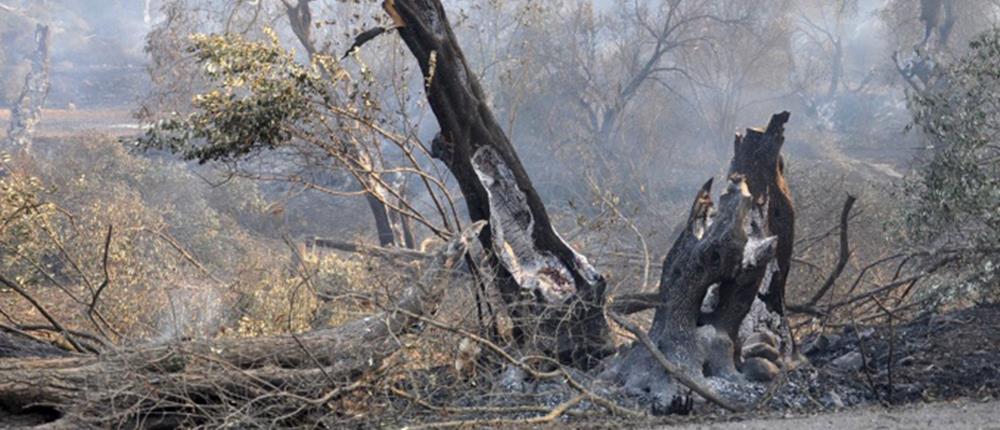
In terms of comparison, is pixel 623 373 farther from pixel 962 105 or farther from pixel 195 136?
pixel 962 105

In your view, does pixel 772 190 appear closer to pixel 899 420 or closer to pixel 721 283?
pixel 721 283

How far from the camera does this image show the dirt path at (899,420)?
5.95m

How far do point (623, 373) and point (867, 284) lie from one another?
5427 mm

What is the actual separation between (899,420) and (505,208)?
11.8 ft

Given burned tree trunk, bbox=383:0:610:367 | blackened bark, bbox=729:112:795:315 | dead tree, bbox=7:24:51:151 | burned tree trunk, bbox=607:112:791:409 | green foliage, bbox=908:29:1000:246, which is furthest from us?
dead tree, bbox=7:24:51:151

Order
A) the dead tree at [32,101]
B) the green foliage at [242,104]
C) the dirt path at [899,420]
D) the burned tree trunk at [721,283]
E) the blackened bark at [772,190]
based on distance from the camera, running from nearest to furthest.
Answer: the dirt path at [899,420] → the burned tree trunk at [721,283] → the green foliage at [242,104] → the blackened bark at [772,190] → the dead tree at [32,101]

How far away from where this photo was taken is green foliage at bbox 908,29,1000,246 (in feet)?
28.9

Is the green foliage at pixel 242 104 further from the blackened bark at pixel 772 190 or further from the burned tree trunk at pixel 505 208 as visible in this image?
the blackened bark at pixel 772 190

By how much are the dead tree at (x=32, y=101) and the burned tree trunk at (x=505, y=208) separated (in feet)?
70.8

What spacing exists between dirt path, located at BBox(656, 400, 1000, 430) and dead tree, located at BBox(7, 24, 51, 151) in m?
24.4

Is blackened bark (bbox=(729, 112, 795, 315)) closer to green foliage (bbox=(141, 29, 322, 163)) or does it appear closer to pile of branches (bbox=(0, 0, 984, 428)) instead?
pile of branches (bbox=(0, 0, 984, 428))

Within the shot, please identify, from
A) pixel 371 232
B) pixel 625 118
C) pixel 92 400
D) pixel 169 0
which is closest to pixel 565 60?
pixel 625 118

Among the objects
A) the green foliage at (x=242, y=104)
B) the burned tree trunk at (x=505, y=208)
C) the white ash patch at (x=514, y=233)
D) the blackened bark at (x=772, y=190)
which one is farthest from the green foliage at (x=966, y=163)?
the green foliage at (x=242, y=104)

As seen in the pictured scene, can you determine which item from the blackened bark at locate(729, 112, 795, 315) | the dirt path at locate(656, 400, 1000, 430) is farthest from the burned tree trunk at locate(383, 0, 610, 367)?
the dirt path at locate(656, 400, 1000, 430)
